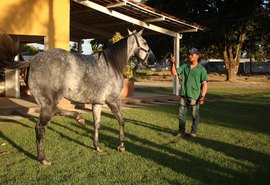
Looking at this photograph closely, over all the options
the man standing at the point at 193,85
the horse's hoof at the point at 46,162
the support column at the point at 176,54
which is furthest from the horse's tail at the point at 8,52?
the support column at the point at 176,54

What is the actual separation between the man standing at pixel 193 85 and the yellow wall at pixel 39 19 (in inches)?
208

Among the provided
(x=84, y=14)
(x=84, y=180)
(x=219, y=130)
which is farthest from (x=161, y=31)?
(x=84, y=180)

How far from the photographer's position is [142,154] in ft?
19.5

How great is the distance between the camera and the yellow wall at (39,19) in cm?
1044

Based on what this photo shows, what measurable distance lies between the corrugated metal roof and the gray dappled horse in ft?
19.1

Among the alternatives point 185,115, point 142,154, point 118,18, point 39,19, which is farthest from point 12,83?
point 142,154

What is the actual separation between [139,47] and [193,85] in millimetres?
1696

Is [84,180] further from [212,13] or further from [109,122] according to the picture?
[212,13]

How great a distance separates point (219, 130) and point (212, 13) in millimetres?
19101

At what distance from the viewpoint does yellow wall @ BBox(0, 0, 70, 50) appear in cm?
1044

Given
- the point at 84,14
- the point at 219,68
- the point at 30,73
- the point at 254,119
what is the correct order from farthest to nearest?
the point at 219,68
the point at 84,14
the point at 254,119
the point at 30,73

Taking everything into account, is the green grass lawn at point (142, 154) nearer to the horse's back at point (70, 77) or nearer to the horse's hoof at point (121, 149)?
the horse's hoof at point (121, 149)

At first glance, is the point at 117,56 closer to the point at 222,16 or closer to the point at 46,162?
the point at 46,162

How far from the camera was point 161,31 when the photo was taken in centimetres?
1538
